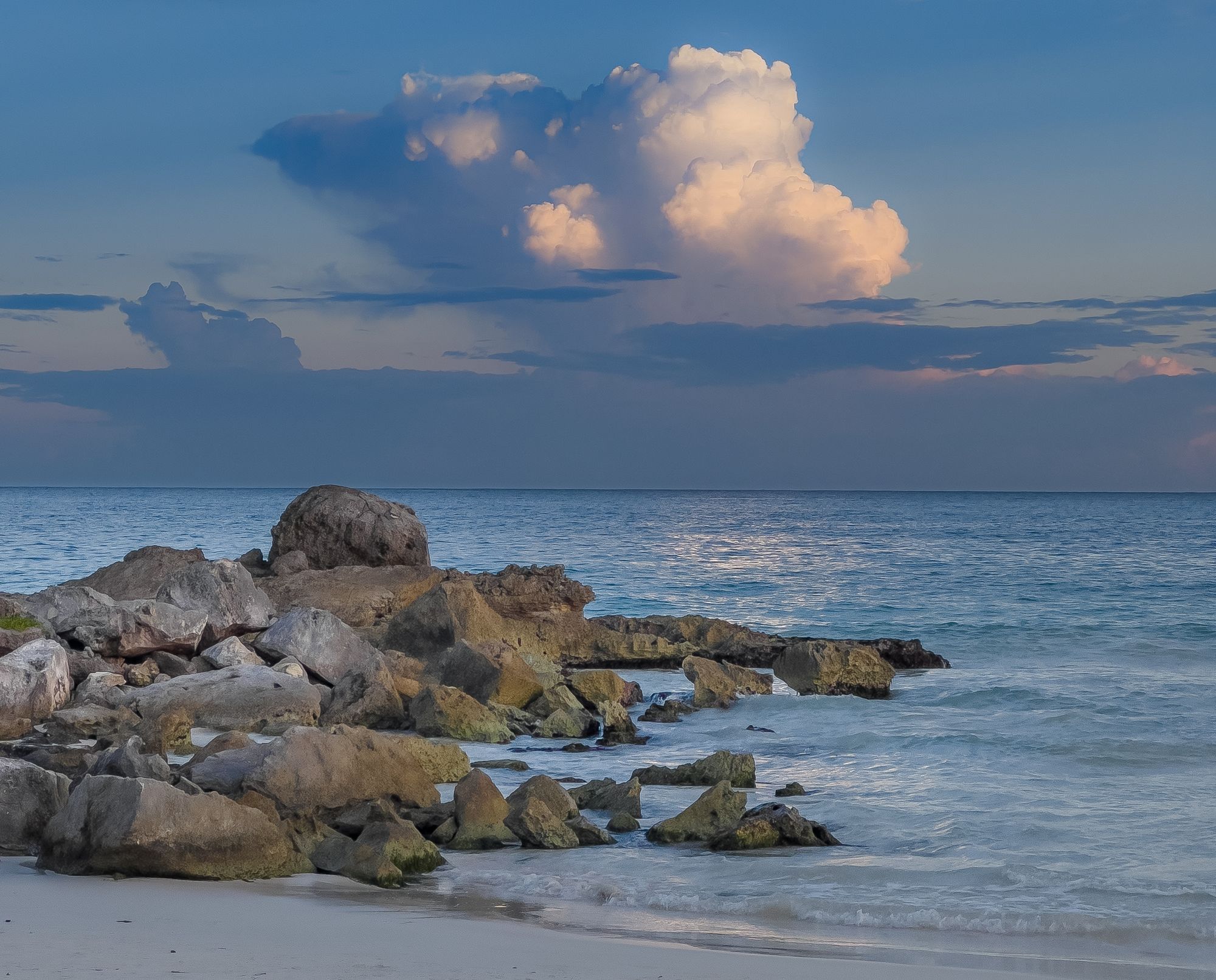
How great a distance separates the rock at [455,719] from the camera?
1319cm

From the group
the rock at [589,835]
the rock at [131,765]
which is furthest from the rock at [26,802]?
the rock at [589,835]

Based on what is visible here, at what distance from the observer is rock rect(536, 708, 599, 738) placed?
44.8 feet

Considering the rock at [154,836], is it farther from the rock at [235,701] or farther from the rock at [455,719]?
the rock at [455,719]

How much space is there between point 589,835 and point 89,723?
6374 millimetres

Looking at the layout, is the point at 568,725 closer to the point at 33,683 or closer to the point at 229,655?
the point at 229,655

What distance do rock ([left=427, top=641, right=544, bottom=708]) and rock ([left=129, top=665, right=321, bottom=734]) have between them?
2060mm

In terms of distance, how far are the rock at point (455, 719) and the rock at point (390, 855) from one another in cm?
491

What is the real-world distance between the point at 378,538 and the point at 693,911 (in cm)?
1617

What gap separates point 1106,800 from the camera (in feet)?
35.4

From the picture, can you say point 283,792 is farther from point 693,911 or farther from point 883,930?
point 883,930

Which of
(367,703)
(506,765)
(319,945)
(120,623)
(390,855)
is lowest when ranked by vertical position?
(506,765)

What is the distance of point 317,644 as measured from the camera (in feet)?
51.5

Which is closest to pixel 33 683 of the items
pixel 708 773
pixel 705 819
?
pixel 708 773

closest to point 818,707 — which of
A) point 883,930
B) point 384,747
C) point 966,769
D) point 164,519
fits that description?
point 966,769
